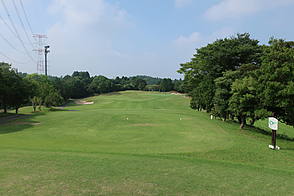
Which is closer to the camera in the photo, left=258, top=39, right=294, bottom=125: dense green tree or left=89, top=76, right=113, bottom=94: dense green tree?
left=258, top=39, right=294, bottom=125: dense green tree

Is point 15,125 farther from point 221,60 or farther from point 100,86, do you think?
point 100,86

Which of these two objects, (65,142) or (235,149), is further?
(65,142)

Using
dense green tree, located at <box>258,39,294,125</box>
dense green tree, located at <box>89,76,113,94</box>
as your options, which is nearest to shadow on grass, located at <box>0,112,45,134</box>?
dense green tree, located at <box>258,39,294,125</box>

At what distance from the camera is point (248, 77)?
23781 mm

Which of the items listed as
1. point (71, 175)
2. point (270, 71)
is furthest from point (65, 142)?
point (270, 71)

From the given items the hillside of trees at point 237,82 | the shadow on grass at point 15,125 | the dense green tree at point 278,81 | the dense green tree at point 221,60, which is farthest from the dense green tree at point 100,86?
the dense green tree at point 278,81

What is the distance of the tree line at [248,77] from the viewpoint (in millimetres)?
17188

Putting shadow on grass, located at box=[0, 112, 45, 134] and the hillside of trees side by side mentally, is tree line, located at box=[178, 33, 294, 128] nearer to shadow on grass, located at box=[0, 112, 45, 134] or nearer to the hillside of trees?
the hillside of trees

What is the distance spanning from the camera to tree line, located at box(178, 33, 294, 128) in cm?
1719

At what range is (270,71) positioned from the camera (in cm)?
1764

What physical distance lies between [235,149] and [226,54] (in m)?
21.4

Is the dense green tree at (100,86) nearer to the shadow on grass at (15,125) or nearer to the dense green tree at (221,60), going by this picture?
the dense green tree at (221,60)

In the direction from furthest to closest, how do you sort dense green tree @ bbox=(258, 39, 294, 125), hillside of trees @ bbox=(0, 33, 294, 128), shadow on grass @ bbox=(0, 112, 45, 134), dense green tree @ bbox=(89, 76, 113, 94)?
dense green tree @ bbox=(89, 76, 113, 94) < shadow on grass @ bbox=(0, 112, 45, 134) < hillside of trees @ bbox=(0, 33, 294, 128) < dense green tree @ bbox=(258, 39, 294, 125)

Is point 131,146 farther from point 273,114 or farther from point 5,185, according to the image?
point 273,114
